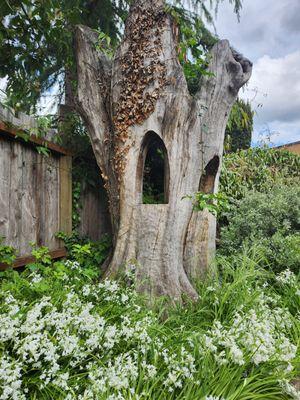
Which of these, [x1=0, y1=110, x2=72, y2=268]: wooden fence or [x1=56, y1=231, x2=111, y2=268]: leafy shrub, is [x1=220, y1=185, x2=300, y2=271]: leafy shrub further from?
[x1=0, y1=110, x2=72, y2=268]: wooden fence

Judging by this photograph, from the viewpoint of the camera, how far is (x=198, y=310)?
278 cm

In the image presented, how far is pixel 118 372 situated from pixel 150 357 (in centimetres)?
37

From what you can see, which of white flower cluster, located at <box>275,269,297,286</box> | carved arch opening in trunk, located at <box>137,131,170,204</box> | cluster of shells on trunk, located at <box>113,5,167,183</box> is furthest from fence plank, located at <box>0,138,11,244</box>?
white flower cluster, located at <box>275,269,297,286</box>

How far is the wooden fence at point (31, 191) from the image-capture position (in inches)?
116

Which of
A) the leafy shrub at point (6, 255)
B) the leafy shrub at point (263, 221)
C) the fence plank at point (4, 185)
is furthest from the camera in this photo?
the leafy shrub at point (263, 221)

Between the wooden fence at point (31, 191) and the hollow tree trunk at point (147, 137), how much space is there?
60 centimetres

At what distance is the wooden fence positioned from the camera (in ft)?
9.70

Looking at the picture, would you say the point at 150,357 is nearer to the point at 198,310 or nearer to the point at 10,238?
the point at 198,310

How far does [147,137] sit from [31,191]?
1341 mm

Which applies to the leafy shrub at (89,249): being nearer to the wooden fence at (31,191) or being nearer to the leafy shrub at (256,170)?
the wooden fence at (31,191)

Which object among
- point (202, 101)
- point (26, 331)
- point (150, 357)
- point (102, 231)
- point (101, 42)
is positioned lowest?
point (150, 357)

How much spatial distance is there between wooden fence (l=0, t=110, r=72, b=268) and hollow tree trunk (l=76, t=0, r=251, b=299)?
600 millimetres

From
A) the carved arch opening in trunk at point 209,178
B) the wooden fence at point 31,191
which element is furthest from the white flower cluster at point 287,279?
the wooden fence at point 31,191

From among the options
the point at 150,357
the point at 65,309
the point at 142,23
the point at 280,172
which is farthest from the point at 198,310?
the point at 280,172
